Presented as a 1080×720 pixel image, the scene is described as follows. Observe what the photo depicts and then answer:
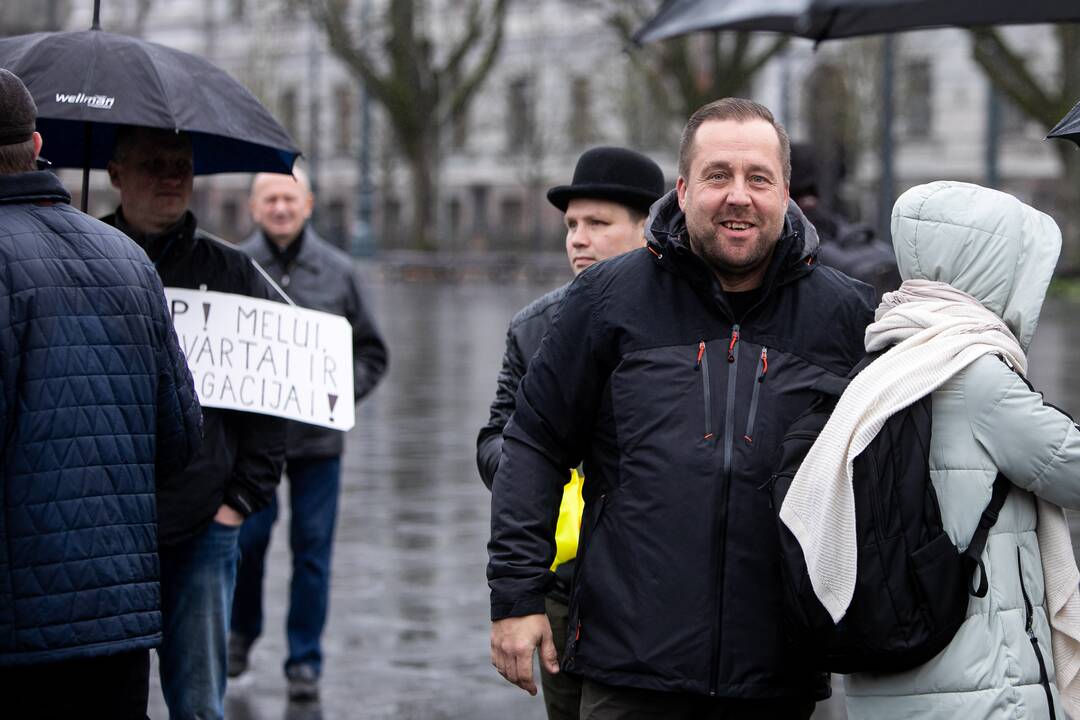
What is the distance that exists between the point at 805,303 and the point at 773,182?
28 cm

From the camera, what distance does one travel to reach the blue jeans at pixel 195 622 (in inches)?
209

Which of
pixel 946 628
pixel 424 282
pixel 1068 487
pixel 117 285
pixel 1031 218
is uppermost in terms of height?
pixel 1031 218

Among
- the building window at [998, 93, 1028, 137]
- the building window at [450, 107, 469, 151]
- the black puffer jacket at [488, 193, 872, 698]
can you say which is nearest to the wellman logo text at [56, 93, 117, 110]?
the black puffer jacket at [488, 193, 872, 698]

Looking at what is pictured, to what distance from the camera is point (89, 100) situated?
516 cm

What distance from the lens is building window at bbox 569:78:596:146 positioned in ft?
188

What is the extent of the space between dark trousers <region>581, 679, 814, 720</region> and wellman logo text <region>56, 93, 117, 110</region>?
7.33 feet

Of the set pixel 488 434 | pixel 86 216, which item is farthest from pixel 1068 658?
pixel 86 216

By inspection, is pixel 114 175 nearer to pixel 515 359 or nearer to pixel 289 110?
pixel 515 359

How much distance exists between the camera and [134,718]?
418cm

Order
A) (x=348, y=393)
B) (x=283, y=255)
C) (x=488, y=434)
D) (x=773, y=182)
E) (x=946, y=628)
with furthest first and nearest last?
(x=283, y=255) → (x=348, y=393) → (x=488, y=434) → (x=773, y=182) → (x=946, y=628)

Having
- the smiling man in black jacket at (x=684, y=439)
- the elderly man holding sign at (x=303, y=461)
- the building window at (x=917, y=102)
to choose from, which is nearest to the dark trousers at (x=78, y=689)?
the smiling man in black jacket at (x=684, y=439)

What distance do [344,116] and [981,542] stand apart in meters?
62.8

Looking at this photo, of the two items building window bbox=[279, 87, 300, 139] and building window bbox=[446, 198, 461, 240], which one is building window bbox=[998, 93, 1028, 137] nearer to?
building window bbox=[446, 198, 461, 240]

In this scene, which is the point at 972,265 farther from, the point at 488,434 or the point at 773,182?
the point at 488,434
